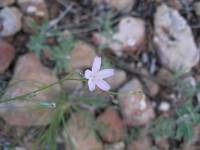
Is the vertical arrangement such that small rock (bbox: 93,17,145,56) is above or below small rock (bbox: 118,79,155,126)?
above

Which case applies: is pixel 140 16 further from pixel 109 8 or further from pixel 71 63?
pixel 71 63

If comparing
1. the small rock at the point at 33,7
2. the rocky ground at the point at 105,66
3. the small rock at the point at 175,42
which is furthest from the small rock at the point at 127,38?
the small rock at the point at 33,7

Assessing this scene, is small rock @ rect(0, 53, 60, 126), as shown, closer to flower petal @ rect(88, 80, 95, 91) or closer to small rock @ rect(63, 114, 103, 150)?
small rock @ rect(63, 114, 103, 150)

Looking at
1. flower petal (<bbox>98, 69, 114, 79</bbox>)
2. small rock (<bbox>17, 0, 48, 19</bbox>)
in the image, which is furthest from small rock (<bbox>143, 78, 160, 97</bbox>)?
flower petal (<bbox>98, 69, 114, 79</bbox>)

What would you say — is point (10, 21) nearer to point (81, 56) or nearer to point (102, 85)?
point (81, 56)

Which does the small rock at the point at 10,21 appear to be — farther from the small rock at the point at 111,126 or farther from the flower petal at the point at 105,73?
the flower petal at the point at 105,73

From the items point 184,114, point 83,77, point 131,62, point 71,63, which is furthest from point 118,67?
point 83,77

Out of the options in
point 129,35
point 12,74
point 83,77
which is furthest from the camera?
point 129,35
